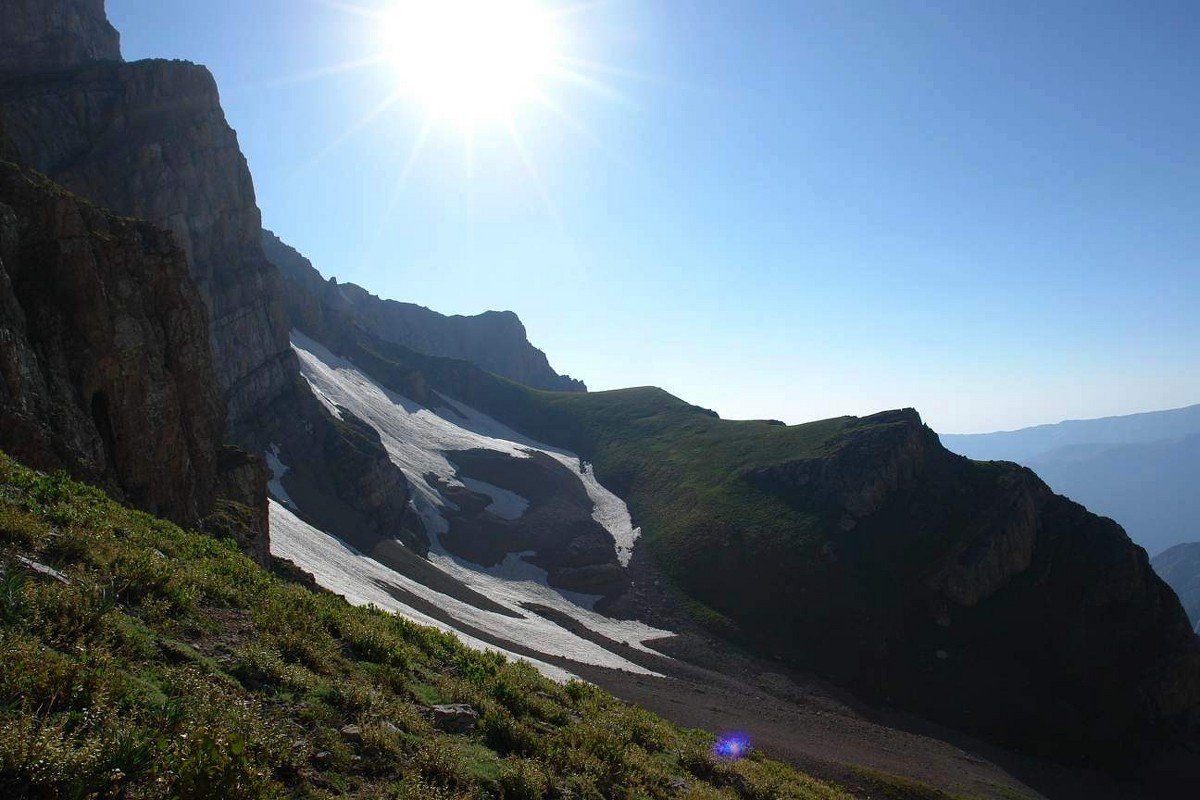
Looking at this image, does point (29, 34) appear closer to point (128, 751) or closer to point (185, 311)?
point (185, 311)

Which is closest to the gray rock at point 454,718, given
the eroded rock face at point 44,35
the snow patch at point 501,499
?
the snow patch at point 501,499

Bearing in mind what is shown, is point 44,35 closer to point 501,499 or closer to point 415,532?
point 415,532

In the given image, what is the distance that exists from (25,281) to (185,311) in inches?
421

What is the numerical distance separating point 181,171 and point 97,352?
71.2m

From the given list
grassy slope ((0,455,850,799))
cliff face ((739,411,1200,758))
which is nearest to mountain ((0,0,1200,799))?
grassy slope ((0,455,850,799))

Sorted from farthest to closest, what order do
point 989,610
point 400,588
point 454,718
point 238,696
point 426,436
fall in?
point 426,436 < point 989,610 < point 400,588 < point 454,718 < point 238,696

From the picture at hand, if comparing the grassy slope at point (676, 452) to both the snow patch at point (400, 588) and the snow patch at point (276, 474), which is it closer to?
the snow patch at point (400, 588)

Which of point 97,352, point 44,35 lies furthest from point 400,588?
point 44,35

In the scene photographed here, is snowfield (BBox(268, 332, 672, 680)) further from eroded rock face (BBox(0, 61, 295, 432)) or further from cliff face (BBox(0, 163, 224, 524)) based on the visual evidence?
cliff face (BBox(0, 163, 224, 524))

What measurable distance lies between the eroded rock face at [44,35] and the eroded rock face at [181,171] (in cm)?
1397

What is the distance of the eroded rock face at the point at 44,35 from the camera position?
3543 inches

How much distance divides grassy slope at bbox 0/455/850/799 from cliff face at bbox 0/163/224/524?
443 inches

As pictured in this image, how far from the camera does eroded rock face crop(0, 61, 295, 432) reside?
74.4 m

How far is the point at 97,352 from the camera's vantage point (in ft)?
94.0
